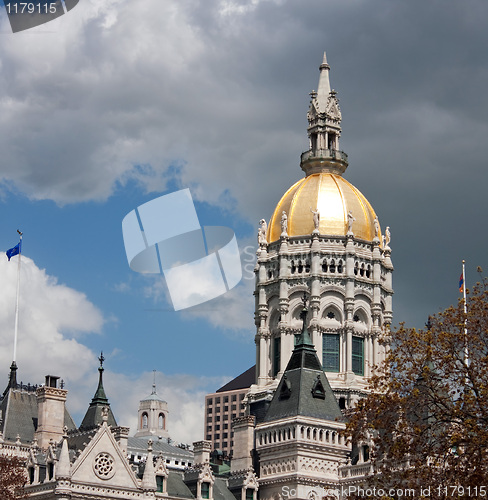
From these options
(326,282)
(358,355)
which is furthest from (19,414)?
(358,355)

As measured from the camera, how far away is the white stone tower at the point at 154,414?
183 meters

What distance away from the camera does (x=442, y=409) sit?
63.2 meters

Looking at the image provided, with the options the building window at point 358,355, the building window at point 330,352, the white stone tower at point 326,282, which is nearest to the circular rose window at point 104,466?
the white stone tower at point 326,282

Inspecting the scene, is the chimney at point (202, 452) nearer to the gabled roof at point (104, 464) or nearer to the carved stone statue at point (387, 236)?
the gabled roof at point (104, 464)

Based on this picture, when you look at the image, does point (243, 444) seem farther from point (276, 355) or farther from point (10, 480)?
point (10, 480)

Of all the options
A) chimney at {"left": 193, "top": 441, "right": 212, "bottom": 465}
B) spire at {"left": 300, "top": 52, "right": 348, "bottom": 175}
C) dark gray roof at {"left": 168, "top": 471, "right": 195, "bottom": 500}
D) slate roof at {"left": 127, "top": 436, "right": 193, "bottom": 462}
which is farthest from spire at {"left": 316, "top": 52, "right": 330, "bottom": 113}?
dark gray roof at {"left": 168, "top": 471, "right": 195, "bottom": 500}

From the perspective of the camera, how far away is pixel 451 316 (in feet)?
212

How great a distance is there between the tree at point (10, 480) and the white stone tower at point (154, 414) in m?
83.2

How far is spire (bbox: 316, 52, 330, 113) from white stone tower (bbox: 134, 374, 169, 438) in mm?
51567

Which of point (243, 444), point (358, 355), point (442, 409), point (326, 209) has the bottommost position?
point (442, 409)

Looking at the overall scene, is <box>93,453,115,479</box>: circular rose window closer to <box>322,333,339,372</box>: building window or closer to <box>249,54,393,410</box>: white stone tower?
<box>249,54,393,410</box>: white stone tower

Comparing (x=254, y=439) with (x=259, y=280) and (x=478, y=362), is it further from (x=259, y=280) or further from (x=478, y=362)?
(x=478, y=362)

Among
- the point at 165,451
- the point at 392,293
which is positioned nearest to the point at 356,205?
the point at 392,293

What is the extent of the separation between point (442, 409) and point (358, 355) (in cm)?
8108
